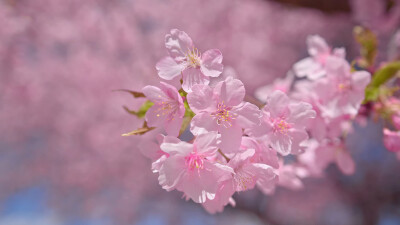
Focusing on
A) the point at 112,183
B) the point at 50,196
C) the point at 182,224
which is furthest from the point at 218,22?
the point at 50,196

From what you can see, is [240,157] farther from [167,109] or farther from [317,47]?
[317,47]

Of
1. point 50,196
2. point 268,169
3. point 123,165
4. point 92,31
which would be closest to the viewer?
point 268,169

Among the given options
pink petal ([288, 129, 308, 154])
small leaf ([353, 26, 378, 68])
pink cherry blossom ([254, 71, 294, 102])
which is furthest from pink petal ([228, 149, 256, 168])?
small leaf ([353, 26, 378, 68])

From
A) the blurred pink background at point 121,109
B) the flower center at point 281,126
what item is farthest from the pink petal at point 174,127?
the blurred pink background at point 121,109

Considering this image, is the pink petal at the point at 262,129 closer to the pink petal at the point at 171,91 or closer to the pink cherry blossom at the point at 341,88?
the pink petal at the point at 171,91

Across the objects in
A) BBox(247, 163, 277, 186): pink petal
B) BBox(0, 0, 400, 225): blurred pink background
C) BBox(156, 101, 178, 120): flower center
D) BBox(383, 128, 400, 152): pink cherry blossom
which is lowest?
BBox(0, 0, 400, 225): blurred pink background

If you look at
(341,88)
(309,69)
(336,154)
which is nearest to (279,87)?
(309,69)

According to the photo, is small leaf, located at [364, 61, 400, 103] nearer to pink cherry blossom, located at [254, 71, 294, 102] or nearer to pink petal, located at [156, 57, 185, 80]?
pink cherry blossom, located at [254, 71, 294, 102]

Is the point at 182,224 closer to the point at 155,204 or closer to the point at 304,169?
the point at 155,204
